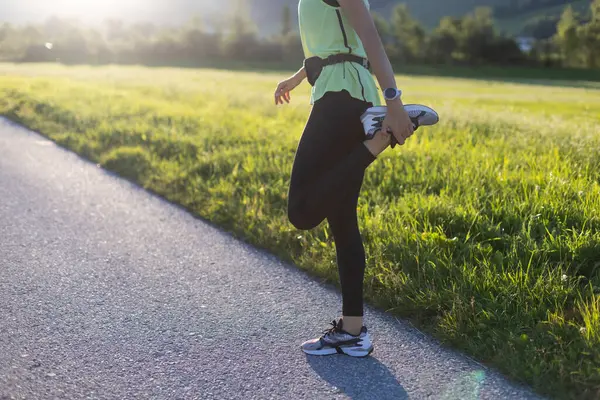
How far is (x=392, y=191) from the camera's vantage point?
17.8ft

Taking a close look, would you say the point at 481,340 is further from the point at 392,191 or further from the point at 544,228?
the point at 392,191

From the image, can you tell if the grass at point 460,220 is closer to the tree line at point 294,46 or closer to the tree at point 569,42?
the tree line at point 294,46

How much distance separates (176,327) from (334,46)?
1.74 meters

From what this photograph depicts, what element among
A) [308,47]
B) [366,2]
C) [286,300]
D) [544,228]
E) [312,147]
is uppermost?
[366,2]

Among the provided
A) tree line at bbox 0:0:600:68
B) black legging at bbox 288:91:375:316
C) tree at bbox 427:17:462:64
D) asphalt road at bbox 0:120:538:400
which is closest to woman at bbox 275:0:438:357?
black legging at bbox 288:91:375:316

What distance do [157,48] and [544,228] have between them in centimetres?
6743

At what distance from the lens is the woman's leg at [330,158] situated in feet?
8.84

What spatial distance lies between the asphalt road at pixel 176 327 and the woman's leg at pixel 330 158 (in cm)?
78

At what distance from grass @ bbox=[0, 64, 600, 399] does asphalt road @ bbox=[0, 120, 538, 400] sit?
0.20m

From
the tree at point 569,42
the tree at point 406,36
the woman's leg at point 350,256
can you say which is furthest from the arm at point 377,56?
the tree at point 569,42

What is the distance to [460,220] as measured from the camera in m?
4.31

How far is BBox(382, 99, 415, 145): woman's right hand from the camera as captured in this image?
2.51m

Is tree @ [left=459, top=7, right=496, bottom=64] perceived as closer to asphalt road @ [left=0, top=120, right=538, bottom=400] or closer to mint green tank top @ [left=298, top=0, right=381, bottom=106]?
asphalt road @ [left=0, top=120, right=538, bottom=400]

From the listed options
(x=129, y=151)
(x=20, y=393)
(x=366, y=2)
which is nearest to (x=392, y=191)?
(x=366, y=2)
